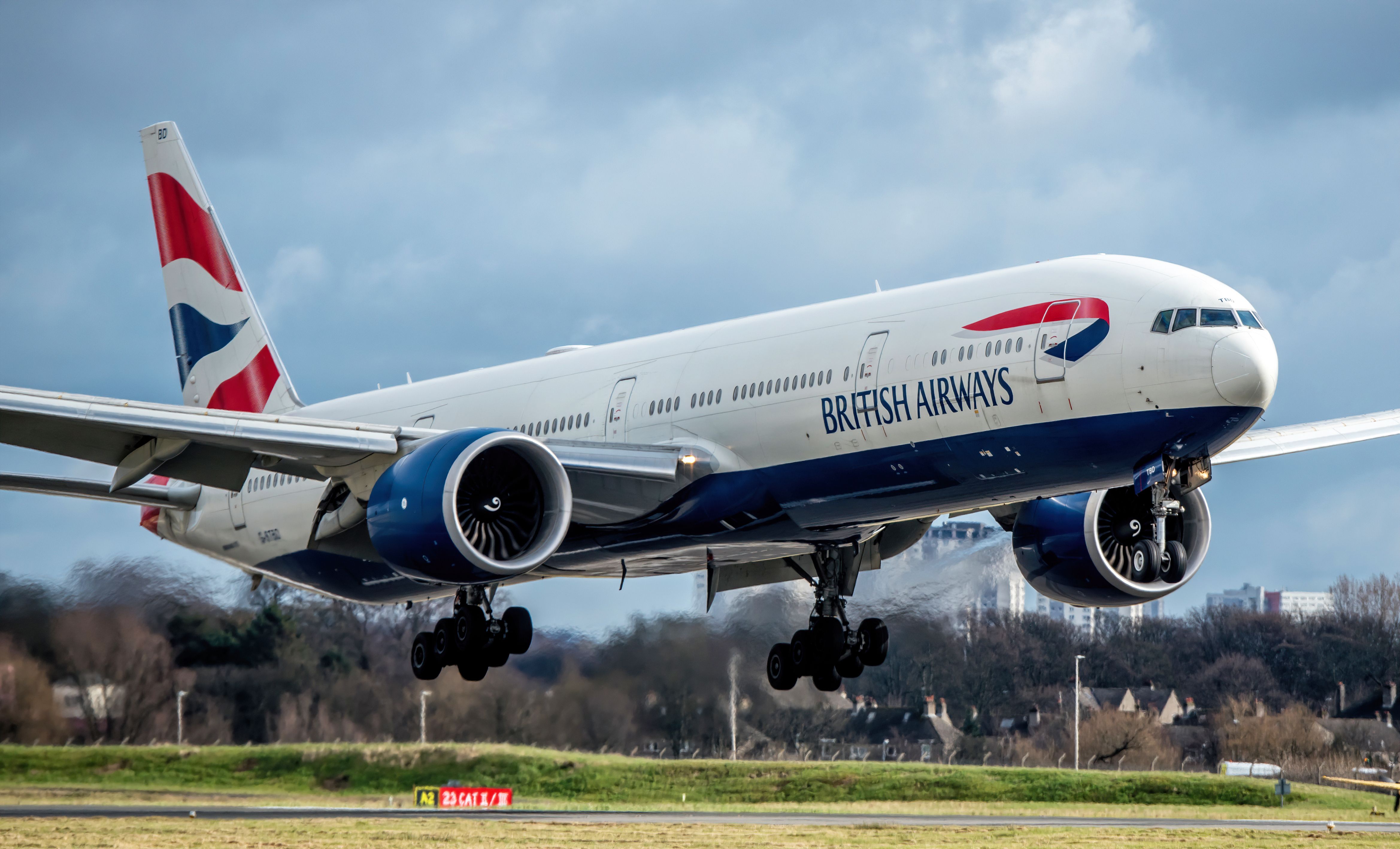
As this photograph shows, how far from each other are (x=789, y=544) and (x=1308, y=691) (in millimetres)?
39626

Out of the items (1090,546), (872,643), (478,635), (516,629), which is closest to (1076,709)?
(872,643)

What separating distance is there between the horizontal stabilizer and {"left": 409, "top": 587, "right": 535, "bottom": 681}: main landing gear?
15.9 feet

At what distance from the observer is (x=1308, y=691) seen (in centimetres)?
5878

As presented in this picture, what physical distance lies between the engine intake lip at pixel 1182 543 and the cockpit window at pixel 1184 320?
26.3ft

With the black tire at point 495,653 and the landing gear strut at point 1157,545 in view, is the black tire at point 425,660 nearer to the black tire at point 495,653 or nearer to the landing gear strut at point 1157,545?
the black tire at point 495,653

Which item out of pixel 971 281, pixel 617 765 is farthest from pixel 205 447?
pixel 617 765

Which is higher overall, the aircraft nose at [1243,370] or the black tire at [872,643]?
the aircraft nose at [1243,370]

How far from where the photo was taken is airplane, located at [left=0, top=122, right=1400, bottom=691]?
19.9m

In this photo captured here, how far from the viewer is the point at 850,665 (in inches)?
1124

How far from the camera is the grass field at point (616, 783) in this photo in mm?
45562

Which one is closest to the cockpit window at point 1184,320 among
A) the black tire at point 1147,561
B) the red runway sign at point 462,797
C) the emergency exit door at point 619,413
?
the black tire at point 1147,561

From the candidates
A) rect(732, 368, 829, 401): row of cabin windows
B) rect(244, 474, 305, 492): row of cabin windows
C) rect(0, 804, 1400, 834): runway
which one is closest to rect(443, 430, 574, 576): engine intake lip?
rect(732, 368, 829, 401): row of cabin windows

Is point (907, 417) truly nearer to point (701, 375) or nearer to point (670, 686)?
point (701, 375)

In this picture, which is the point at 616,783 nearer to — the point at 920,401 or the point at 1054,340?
the point at 920,401
